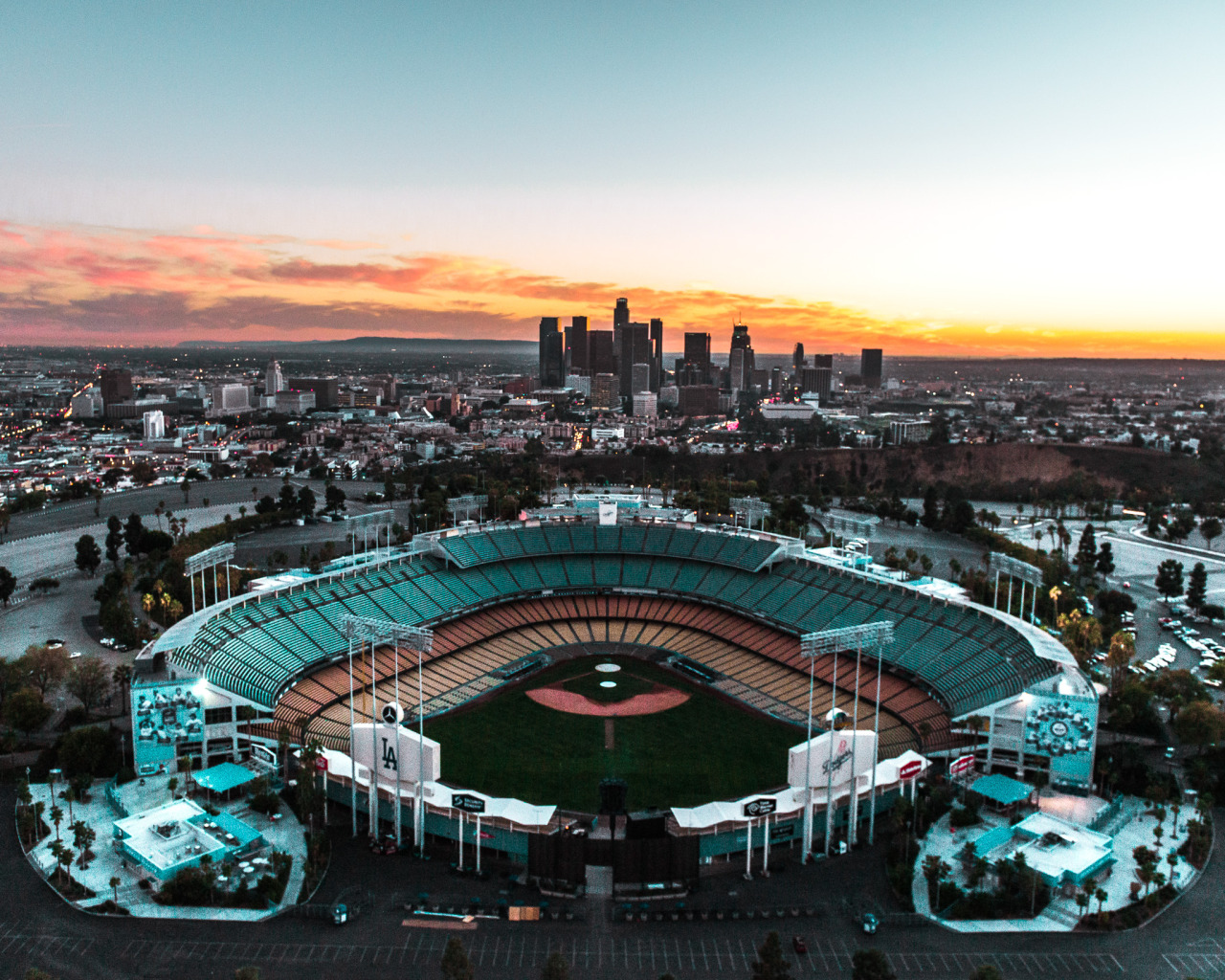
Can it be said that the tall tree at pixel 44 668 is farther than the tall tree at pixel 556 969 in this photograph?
Yes

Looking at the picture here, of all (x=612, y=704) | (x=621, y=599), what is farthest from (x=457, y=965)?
(x=621, y=599)

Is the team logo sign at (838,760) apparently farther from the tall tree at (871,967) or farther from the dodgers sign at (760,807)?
the tall tree at (871,967)

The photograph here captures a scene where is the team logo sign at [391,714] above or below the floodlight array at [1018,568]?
below

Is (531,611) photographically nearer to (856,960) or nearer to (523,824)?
(523,824)

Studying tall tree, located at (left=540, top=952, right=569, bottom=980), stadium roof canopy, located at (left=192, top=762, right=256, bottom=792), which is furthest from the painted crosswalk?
stadium roof canopy, located at (left=192, top=762, right=256, bottom=792)

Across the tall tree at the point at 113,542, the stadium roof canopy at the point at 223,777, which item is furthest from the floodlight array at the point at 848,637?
the tall tree at the point at 113,542

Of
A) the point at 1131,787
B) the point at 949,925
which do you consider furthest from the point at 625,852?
the point at 1131,787

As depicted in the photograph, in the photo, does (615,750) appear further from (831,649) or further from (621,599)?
(621,599)
